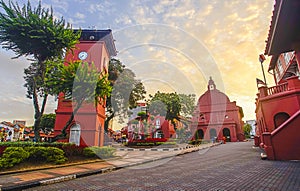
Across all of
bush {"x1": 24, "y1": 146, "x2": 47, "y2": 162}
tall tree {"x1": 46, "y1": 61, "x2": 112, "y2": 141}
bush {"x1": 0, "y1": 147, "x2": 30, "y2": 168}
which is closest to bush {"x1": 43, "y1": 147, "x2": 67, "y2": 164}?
bush {"x1": 24, "y1": 146, "x2": 47, "y2": 162}

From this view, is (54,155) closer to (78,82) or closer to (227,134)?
(78,82)

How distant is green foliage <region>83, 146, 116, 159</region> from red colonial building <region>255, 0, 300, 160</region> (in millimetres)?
9669

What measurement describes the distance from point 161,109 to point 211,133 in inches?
598

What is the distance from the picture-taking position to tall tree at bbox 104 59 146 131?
77.3 ft

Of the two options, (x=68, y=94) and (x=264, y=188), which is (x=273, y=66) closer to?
(x=264, y=188)

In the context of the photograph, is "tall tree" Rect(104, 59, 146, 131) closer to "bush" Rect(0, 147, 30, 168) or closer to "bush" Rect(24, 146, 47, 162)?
"bush" Rect(24, 146, 47, 162)

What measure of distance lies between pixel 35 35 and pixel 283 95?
53.1ft

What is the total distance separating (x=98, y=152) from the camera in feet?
38.7

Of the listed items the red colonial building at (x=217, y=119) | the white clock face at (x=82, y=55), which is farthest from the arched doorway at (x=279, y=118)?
the red colonial building at (x=217, y=119)

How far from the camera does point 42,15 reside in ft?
36.4

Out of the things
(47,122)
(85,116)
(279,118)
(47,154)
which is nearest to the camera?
(47,154)

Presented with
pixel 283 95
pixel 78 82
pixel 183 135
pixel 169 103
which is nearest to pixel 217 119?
pixel 183 135

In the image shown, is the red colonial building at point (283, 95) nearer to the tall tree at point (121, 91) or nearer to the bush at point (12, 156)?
the bush at point (12, 156)

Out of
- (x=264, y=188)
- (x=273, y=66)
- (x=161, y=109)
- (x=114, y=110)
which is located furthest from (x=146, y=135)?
(x=264, y=188)
